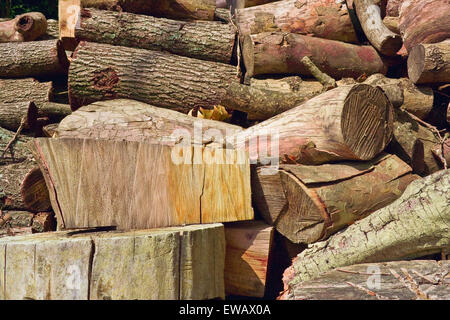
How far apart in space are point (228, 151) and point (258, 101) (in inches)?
34.5

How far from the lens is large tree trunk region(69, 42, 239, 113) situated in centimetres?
406

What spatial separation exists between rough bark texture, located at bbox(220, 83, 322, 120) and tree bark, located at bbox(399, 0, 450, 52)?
1.26m

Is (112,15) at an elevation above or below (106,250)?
above

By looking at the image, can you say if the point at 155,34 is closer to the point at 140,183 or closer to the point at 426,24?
the point at 140,183

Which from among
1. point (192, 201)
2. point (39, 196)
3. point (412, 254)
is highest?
point (192, 201)

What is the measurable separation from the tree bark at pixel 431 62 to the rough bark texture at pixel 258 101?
1013mm

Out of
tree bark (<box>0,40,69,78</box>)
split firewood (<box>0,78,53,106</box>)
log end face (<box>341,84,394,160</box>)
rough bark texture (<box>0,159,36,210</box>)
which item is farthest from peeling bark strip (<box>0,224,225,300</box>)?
tree bark (<box>0,40,69,78</box>)

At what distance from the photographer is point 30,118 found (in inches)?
171

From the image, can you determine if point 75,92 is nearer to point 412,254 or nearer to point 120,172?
point 120,172

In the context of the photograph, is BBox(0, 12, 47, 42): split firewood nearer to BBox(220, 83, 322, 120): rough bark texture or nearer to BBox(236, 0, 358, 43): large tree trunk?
BBox(236, 0, 358, 43): large tree trunk

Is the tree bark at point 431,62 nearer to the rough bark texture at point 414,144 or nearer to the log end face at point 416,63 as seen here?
the log end face at point 416,63

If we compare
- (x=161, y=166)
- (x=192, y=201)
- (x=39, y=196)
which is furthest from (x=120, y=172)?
(x=39, y=196)

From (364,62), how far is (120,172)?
8.82 ft

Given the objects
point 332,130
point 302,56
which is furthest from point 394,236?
point 302,56
